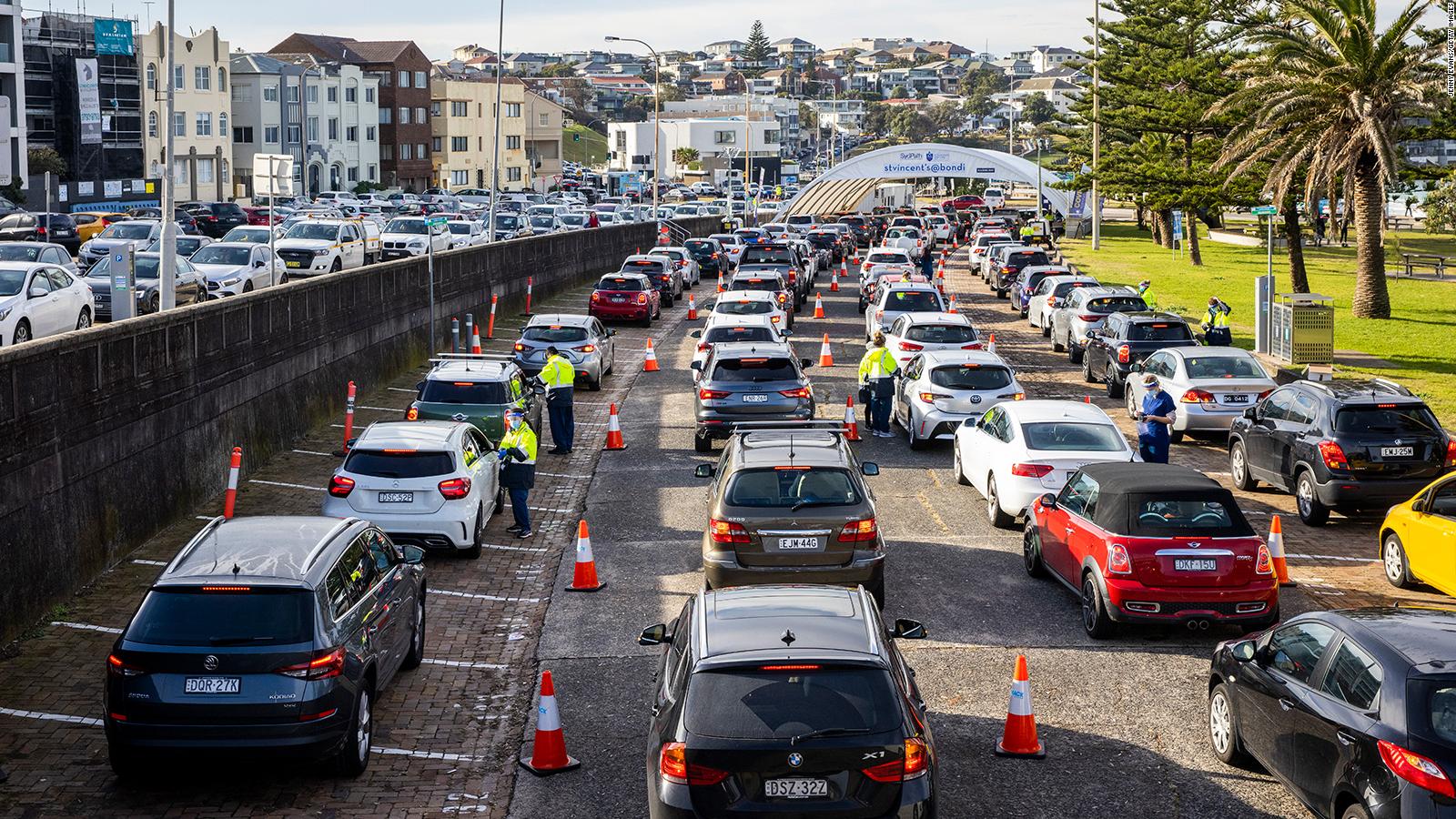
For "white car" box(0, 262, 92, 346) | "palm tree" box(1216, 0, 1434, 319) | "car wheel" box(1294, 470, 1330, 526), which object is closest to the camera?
"car wheel" box(1294, 470, 1330, 526)

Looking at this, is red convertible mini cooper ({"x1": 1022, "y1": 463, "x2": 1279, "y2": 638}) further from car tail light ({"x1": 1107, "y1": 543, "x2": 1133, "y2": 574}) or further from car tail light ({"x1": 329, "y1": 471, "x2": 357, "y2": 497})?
car tail light ({"x1": 329, "y1": 471, "x2": 357, "y2": 497})

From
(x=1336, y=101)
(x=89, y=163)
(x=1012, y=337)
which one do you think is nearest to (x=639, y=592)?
(x=1012, y=337)

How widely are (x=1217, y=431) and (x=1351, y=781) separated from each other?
633 inches

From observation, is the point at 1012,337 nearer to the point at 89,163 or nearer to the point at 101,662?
the point at 101,662

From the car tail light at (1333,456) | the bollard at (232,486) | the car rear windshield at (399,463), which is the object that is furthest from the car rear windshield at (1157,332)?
the bollard at (232,486)

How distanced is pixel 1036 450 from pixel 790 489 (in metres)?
4.58

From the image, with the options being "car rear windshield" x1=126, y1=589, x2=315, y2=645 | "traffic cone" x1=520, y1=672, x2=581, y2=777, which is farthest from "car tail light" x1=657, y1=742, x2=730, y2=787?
"car rear windshield" x1=126, y1=589, x2=315, y2=645

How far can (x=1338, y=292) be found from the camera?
50.2m

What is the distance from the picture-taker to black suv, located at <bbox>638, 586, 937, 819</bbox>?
816 centimetres

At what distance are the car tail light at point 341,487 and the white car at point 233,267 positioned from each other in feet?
63.0

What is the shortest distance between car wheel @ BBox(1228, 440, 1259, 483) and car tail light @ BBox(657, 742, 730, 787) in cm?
1448

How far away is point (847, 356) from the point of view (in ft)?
117

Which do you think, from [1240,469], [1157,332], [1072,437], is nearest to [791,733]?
[1072,437]

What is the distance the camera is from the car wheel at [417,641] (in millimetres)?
13211
